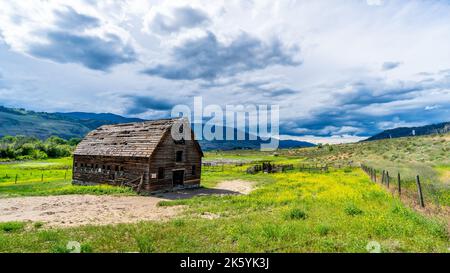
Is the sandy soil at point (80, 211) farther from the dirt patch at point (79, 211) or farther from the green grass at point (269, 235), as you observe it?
the green grass at point (269, 235)

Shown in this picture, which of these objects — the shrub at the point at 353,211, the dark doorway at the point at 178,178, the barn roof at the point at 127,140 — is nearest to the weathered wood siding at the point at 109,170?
the barn roof at the point at 127,140

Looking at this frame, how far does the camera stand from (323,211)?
508 inches

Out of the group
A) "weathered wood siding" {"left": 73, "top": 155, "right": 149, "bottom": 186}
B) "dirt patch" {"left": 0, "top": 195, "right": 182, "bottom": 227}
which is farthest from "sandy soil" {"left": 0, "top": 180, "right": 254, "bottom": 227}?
"weathered wood siding" {"left": 73, "top": 155, "right": 149, "bottom": 186}

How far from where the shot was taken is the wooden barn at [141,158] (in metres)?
25.0

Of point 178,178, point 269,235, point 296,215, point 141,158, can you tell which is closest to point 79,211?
point 141,158

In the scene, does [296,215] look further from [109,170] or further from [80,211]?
[109,170]

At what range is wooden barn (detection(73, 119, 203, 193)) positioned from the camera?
25.0m

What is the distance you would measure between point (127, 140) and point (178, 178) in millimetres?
6568

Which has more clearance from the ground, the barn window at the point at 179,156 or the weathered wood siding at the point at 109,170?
the barn window at the point at 179,156

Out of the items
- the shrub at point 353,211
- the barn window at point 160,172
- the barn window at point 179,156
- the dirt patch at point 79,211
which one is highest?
the barn window at point 179,156

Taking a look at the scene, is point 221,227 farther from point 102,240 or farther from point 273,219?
point 102,240

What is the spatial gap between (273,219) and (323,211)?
2859 millimetres
